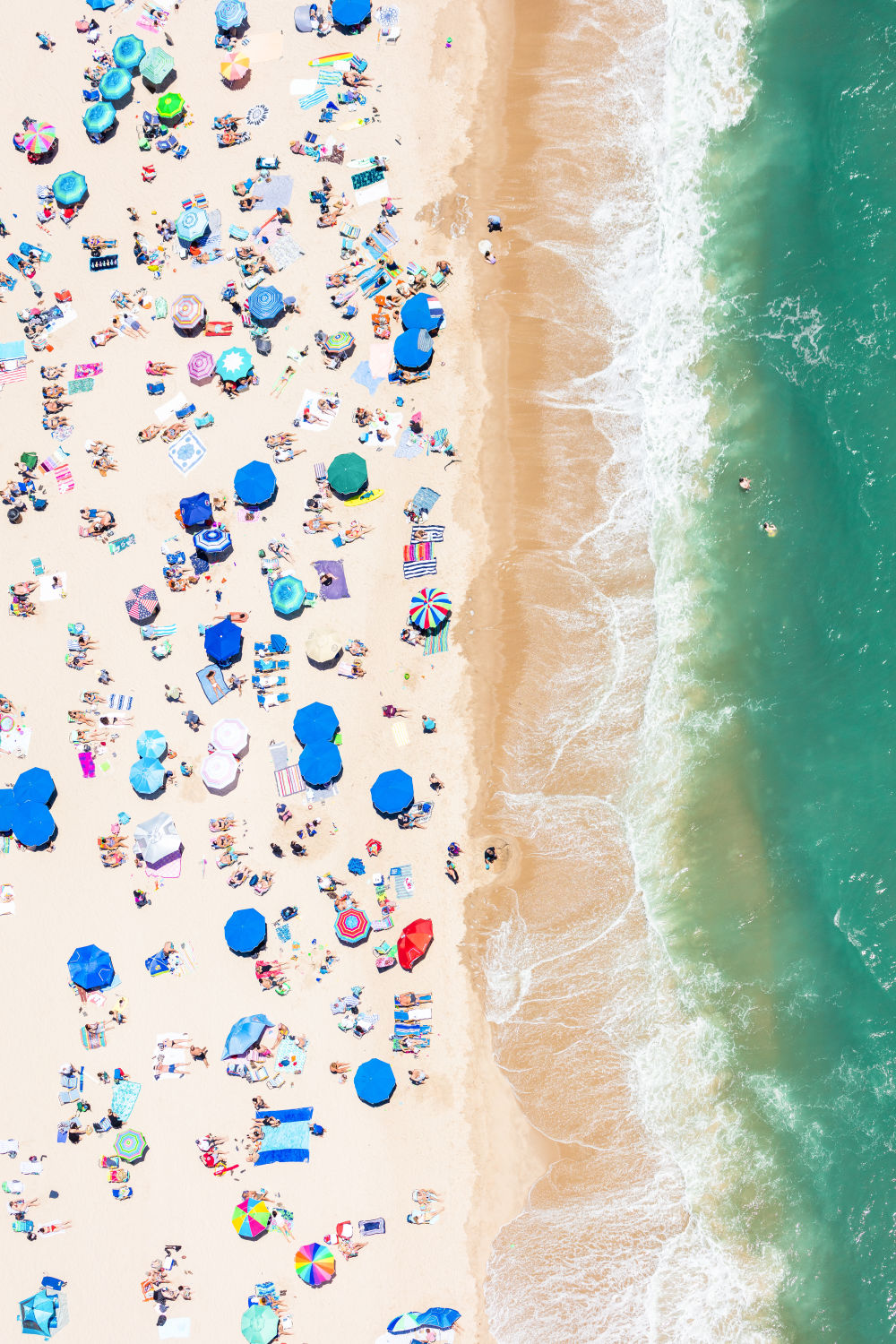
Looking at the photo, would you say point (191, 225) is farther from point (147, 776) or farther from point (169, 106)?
point (147, 776)

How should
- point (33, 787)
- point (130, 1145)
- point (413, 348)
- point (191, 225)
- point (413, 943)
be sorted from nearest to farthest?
1. point (413, 943)
2. point (130, 1145)
3. point (413, 348)
4. point (33, 787)
5. point (191, 225)

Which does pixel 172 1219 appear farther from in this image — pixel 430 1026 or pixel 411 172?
pixel 411 172

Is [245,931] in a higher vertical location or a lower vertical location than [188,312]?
lower

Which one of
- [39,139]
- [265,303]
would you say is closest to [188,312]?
[265,303]

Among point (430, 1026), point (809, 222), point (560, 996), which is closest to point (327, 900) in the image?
point (430, 1026)

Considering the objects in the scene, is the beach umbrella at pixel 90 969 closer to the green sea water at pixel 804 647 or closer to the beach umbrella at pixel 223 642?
the beach umbrella at pixel 223 642

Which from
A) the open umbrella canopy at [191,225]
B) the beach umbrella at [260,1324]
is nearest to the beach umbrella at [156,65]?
the open umbrella canopy at [191,225]
